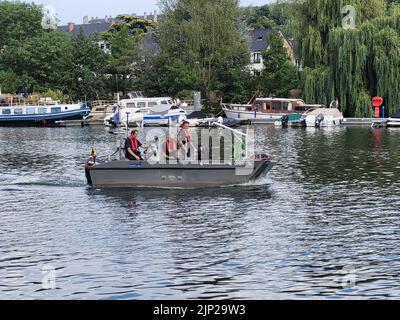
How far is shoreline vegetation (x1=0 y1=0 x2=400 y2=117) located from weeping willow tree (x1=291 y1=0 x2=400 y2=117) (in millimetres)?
97

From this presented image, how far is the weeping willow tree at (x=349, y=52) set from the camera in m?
82.6

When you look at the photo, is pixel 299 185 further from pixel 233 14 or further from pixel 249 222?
pixel 233 14

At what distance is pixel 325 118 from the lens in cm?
8319

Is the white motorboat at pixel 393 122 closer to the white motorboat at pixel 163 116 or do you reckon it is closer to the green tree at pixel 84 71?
the white motorboat at pixel 163 116

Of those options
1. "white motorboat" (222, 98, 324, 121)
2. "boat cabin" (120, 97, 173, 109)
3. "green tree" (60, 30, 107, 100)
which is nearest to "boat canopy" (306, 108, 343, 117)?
"white motorboat" (222, 98, 324, 121)

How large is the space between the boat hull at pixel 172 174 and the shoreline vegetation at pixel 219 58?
47.6m

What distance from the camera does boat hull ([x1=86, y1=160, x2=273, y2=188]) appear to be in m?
37.3

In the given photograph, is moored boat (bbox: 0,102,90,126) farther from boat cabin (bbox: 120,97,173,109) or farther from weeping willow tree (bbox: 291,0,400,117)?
weeping willow tree (bbox: 291,0,400,117)

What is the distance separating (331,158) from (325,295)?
31.9 m

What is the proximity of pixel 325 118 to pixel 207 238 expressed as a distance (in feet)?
188

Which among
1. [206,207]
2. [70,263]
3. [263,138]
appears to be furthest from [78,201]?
[263,138]

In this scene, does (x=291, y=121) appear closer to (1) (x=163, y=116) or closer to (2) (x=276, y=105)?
(2) (x=276, y=105)

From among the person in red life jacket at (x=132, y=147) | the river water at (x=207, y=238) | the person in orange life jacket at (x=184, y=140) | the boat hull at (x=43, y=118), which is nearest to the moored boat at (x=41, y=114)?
the boat hull at (x=43, y=118)

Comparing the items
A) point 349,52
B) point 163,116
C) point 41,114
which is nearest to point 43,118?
point 41,114
